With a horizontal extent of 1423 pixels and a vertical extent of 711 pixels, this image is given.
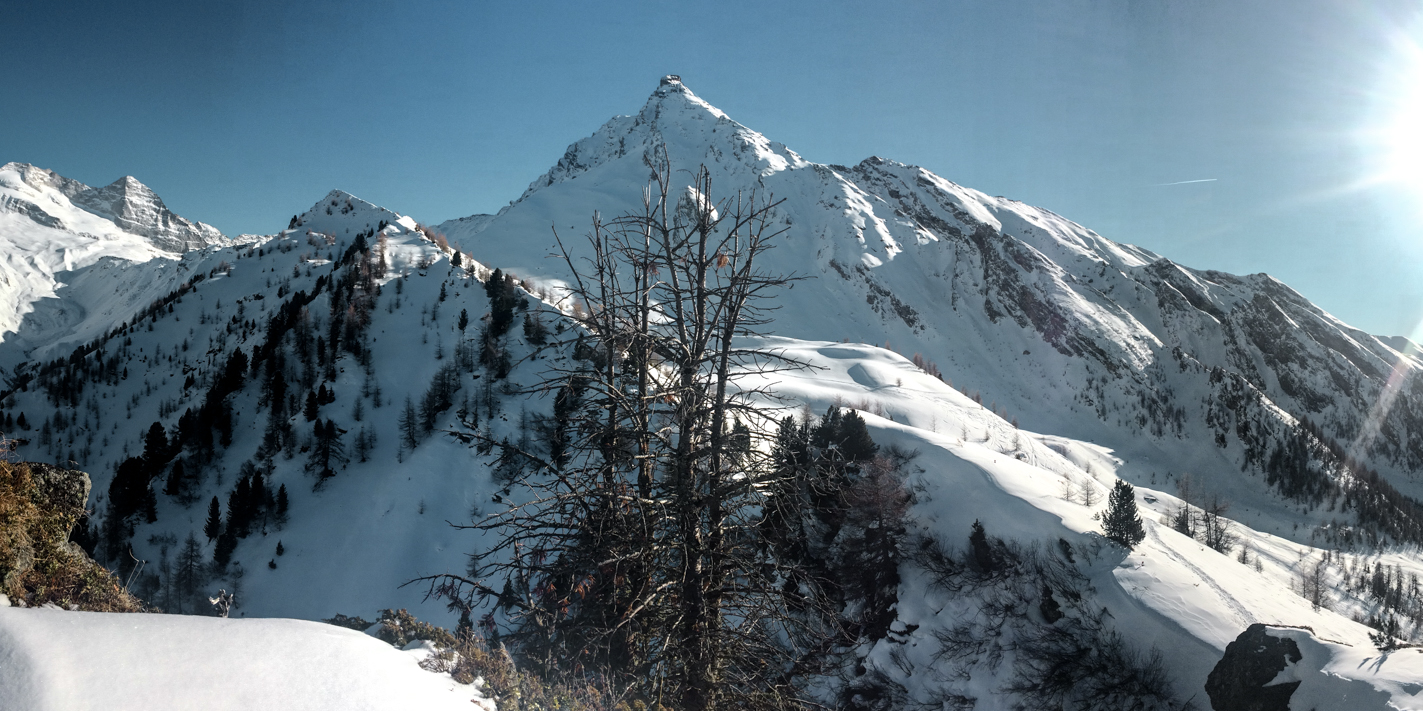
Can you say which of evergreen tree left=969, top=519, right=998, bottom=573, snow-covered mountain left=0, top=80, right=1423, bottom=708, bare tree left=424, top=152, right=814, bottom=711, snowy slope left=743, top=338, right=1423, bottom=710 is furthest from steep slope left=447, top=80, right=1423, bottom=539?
bare tree left=424, top=152, right=814, bottom=711

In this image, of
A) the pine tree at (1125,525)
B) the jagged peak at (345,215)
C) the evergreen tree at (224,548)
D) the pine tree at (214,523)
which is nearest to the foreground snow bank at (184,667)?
the pine tree at (1125,525)

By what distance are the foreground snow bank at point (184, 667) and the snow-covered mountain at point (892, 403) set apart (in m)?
1.98

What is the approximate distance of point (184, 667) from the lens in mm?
4121

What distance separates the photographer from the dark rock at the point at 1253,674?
13.1 meters

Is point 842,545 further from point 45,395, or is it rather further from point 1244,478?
point 45,395

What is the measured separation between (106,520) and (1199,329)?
148496 millimetres

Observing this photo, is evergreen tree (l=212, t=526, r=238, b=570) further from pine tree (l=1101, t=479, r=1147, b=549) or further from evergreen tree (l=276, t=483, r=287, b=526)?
pine tree (l=1101, t=479, r=1147, b=549)

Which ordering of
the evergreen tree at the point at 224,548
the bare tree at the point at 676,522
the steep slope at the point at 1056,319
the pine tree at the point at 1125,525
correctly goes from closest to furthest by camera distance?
1. the bare tree at the point at 676,522
2. the pine tree at the point at 1125,525
3. the evergreen tree at the point at 224,548
4. the steep slope at the point at 1056,319

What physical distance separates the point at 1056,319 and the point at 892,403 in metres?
68.6

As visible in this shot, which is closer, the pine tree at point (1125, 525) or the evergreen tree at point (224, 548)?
the pine tree at point (1125, 525)

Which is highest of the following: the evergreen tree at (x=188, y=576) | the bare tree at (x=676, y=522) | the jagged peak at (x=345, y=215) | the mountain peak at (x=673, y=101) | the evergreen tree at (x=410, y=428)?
the mountain peak at (x=673, y=101)

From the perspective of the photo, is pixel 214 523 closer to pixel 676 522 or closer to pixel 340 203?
pixel 676 522

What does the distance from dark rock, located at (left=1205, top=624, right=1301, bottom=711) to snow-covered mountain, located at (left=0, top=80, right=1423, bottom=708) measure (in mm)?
531

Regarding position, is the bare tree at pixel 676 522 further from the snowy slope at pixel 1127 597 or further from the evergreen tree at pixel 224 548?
the evergreen tree at pixel 224 548
